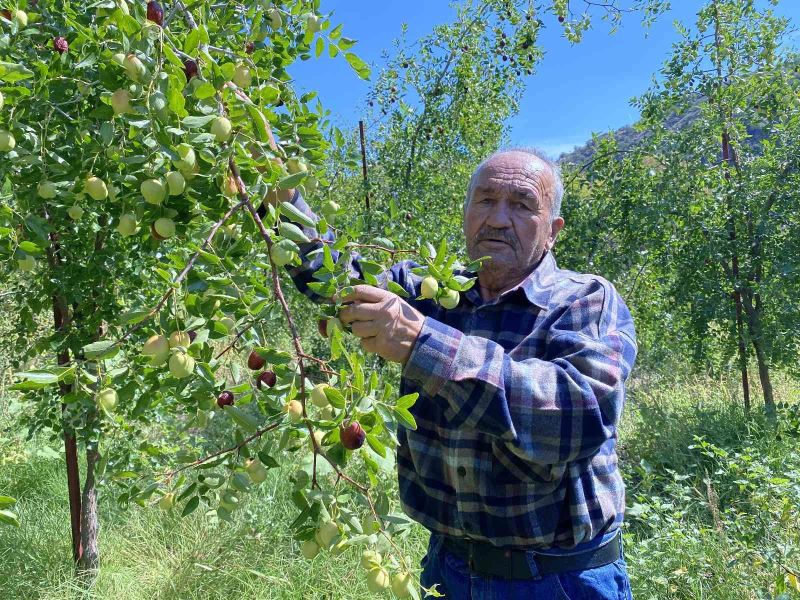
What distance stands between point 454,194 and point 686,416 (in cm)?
273

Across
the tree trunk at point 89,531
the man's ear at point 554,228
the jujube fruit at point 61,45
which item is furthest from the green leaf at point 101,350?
the tree trunk at point 89,531

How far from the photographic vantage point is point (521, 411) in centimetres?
128

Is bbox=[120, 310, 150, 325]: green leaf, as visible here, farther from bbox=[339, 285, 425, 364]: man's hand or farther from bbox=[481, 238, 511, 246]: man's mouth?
bbox=[481, 238, 511, 246]: man's mouth

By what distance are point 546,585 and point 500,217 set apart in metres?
0.96

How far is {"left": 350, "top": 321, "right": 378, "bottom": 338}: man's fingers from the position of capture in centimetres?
112

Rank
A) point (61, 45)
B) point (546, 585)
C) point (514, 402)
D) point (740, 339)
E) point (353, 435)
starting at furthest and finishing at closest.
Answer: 1. point (740, 339)
2. point (546, 585)
3. point (61, 45)
4. point (514, 402)
5. point (353, 435)

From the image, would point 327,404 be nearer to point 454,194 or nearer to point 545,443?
point 545,443

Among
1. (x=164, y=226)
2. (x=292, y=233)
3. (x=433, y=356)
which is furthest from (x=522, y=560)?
(x=164, y=226)

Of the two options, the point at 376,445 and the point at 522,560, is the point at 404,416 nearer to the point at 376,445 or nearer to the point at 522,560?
the point at 376,445

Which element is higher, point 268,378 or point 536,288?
point 536,288

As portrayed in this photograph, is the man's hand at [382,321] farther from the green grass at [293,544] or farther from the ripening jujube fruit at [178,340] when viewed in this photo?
the green grass at [293,544]

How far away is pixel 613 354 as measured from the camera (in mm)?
1420

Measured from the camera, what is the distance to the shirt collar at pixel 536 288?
65.7 inches

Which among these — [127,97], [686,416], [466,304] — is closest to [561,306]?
[466,304]
